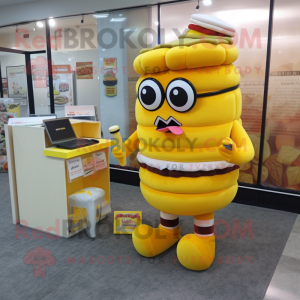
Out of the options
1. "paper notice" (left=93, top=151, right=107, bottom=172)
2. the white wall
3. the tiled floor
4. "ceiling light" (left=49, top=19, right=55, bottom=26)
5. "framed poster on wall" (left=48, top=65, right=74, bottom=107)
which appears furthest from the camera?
"framed poster on wall" (left=48, top=65, right=74, bottom=107)

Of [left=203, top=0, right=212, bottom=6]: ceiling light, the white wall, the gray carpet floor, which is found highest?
the white wall

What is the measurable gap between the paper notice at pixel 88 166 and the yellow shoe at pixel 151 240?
0.82 metres

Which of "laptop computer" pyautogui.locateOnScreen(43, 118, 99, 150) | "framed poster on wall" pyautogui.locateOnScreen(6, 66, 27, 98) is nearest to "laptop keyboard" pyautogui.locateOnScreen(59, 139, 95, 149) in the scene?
"laptop computer" pyautogui.locateOnScreen(43, 118, 99, 150)

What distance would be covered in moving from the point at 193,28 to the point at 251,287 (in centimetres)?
192

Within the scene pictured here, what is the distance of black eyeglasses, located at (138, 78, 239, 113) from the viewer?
195cm

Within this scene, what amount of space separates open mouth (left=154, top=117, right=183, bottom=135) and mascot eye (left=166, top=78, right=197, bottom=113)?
0.10m

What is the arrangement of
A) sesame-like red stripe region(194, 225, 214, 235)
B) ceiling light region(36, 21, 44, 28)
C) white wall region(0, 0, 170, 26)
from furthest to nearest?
ceiling light region(36, 21, 44, 28)
white wall region(0, 0, 170, 26)
sesame-like red stripe region(194, 225, 214, 235)

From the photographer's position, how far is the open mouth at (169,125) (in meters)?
2.00

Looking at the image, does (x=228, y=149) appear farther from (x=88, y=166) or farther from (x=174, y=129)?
(x=88, y=166)

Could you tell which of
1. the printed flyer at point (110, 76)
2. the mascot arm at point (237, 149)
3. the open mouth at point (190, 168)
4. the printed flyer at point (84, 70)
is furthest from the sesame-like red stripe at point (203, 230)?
the printed flyer at point (84, 70)

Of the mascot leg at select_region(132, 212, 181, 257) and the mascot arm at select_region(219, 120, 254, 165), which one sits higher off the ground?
the mascot arm at select_region(219, 120, 254, 165)

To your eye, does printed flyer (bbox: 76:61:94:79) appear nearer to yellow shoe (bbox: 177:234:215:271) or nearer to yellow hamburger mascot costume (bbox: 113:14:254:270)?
yellow hamburger mascot costume (bbox: 113:14:254:270)

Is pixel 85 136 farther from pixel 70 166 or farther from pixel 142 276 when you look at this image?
pixel 142 276

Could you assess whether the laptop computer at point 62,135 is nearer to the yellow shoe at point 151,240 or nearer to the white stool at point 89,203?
the white stool at point 89,203
